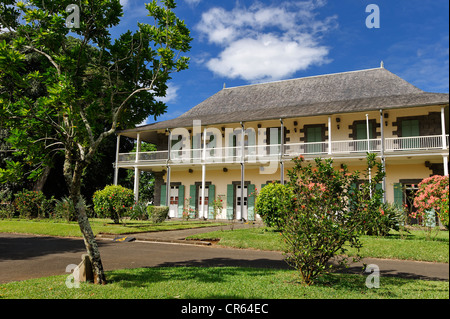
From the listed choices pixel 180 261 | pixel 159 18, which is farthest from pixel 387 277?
pixel 159 18

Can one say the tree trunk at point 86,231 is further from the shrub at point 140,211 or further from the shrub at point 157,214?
the shrub at point 140,211

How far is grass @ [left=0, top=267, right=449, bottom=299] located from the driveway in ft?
2.74

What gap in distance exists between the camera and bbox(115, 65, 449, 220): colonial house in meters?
16.6

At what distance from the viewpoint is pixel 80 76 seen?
593 cm

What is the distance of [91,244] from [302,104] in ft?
57.4

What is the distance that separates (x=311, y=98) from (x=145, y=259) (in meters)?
16.2

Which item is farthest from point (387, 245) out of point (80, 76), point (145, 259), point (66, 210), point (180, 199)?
point (180, 199)

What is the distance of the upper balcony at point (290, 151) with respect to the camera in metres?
16.0

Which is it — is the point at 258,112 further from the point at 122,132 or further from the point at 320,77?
the point at 122,132

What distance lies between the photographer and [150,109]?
6.99 m

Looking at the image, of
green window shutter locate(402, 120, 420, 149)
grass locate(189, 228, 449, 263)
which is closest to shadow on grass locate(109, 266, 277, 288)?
grass locate(189, 228, 449, 263)

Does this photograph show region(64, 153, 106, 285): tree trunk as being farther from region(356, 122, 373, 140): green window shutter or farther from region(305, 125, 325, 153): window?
region(356, 122, 373, 140): green window shutter

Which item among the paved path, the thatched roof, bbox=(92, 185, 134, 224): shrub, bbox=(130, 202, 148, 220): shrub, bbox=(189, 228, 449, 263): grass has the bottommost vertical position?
the paved path

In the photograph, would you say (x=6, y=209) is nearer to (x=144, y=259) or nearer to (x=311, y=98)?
(x=144, y=259)
